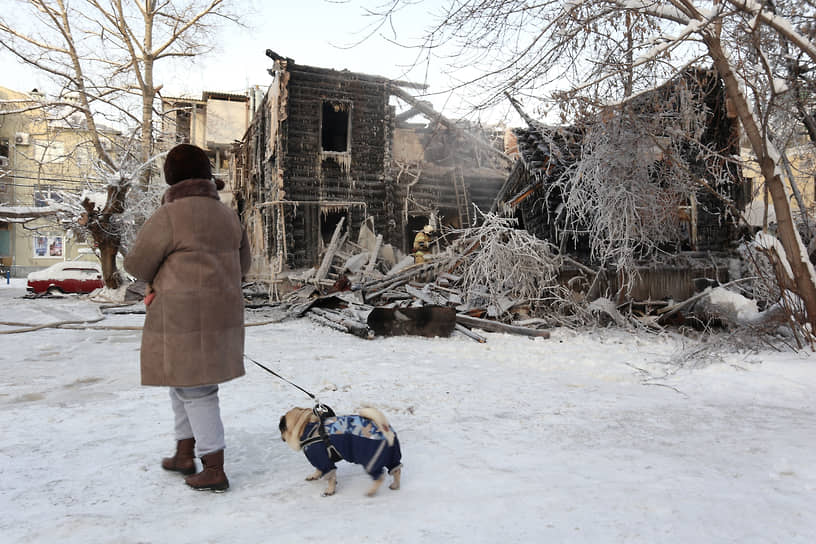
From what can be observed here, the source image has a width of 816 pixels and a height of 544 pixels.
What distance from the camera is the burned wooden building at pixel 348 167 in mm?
18656

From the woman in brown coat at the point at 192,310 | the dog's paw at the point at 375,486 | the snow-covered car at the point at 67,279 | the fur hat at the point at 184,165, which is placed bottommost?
the snow-covered car at the point at 67,279

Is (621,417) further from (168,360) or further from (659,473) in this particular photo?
(168,360)

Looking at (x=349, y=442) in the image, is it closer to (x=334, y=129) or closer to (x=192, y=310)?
(x=192, y=310)

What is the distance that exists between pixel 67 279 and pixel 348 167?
12.7 m

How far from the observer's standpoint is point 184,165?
3012 mm

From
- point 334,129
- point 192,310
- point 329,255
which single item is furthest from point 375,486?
point 334,129

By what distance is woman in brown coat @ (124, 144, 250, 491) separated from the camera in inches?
109

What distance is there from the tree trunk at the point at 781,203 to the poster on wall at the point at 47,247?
42.2m

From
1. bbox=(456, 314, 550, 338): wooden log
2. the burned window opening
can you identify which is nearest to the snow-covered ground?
bbox=(456, 314, 550, 338): wooden log

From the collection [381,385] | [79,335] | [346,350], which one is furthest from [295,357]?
[79,335]

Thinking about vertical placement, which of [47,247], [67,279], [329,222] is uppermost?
[329,222]

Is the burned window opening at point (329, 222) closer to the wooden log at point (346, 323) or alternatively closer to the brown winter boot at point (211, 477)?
the wooden log at point (346, 323)

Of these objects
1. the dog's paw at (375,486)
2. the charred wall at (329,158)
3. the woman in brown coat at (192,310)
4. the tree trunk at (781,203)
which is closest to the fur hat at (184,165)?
the woman in brown coat at (192,310)

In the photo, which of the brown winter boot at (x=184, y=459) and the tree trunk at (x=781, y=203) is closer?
the brown winter boot at (x=184, y=459)
